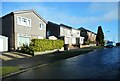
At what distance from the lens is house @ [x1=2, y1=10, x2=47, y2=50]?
35.9m

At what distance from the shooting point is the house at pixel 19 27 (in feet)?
118

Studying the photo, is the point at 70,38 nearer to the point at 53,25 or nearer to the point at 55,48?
the point at 53,25

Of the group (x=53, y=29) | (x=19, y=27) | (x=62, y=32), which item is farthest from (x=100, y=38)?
(x=19, y=27)

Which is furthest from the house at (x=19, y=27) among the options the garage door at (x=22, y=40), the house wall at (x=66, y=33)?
the house wall at (x=66, y=33)

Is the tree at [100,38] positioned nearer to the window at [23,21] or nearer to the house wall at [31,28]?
the house wall at [31,28]

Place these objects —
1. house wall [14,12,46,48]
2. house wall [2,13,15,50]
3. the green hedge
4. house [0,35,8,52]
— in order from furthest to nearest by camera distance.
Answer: house wall [14,12,46,48] < house wall [2,13,15,50] < house [0,35,8,52] < the green hedge

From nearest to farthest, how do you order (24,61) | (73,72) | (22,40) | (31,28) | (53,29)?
(73,72) → (24,61) → (22,40) → (31,28) → (53,29)

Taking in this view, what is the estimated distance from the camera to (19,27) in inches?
1453

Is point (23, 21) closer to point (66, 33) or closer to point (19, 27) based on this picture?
point (19, 27)

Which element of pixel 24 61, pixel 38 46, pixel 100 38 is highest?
pixel 100 38

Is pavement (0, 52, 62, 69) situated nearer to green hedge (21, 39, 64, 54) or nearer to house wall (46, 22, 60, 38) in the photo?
green hedge (21, 39, 64, 54)

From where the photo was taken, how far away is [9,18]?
120 ft

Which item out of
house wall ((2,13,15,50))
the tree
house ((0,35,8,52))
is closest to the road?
house ((0,35,8,52))

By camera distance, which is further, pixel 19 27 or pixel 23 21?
pixel 23 21
